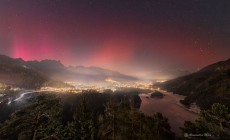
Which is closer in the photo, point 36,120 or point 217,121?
point 36,120

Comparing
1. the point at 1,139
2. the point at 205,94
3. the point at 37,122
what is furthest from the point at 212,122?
the point at 205,94

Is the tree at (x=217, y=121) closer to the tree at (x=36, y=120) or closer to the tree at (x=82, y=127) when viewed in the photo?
the tree at (x=36, y=120)

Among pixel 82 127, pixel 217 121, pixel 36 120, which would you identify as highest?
pixel 36 120

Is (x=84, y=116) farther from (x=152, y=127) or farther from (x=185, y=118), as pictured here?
(x=185, y=118)

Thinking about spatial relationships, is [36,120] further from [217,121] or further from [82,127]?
[217,121]

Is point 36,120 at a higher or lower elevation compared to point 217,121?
higher

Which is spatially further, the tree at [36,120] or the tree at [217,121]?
the tree at [217,121]

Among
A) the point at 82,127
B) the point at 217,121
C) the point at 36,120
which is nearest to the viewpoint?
the point at 36,120

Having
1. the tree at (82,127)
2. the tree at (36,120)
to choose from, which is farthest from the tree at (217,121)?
the tree at (82,127)

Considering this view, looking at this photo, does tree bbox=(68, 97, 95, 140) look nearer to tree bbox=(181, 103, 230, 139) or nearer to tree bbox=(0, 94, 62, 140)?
tree bbox=(0, 94, 62, 140)

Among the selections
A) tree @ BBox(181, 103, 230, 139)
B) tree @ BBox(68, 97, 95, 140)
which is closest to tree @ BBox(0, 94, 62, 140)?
tree @ BBox(68, 97, 95, 140)

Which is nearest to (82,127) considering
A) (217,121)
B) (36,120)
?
(36,120)
